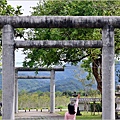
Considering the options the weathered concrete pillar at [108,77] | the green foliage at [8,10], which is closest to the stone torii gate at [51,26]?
the weathered concrete pillar at [108,77]

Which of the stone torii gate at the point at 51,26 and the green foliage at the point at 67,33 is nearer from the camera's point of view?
the stone torii gate at the point at 51,26

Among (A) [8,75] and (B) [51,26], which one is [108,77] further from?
(A) [8,75]

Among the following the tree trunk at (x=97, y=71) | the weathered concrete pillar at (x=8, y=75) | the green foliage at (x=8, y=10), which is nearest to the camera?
the weathered concrete pillar at (x=8, y=75)

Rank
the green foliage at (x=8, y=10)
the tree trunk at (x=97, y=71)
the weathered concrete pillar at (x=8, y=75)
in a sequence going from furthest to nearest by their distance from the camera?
the tree trunk at (x=97, y=71), the green foliage at (x=8, y=10), the weathered concrete pillar at (x=8, y=75)

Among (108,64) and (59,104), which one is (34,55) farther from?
(59,104)

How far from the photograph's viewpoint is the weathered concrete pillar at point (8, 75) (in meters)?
11.3

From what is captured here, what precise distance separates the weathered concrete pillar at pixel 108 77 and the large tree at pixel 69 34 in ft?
29.5

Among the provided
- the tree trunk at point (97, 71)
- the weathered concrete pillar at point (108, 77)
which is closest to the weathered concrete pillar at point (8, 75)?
the weathered concrete pillar at point (108, 77)

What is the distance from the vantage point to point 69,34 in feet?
69.5

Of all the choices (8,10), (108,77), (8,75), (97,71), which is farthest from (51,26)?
(97,71)

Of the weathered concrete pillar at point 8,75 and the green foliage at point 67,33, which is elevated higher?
the green foliage at point 67,33

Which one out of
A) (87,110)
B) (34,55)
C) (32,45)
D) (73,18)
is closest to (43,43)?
(32,45)

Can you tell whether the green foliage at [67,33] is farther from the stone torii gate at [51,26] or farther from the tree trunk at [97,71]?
the stone torii gate at [51,26]

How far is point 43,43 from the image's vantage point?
1159 centimetres
